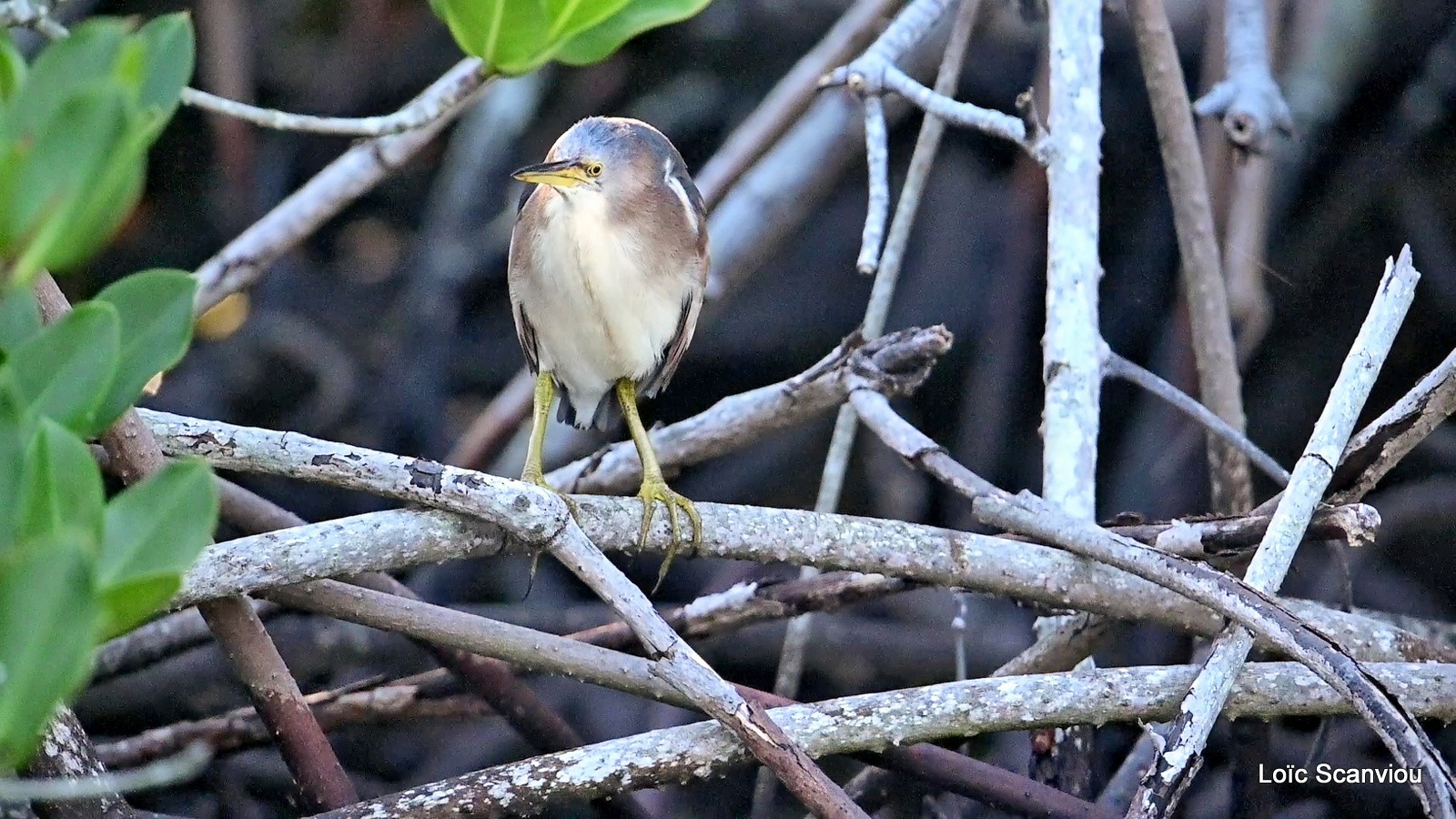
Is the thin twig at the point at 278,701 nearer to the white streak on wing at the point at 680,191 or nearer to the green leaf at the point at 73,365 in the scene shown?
the green leaf at the point at 73,365

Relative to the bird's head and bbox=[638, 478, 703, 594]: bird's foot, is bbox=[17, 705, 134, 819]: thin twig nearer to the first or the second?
bbox=[638, 478, 703, 594]: bird's foot

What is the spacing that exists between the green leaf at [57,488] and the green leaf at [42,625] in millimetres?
48

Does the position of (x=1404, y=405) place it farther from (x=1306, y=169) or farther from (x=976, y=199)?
(x=976, y=199)

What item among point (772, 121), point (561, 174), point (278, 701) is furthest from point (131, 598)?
point (772, 121)

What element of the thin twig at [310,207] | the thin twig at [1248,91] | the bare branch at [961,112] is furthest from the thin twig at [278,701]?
the thin twig at [1248,91]

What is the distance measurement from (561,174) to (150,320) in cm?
115

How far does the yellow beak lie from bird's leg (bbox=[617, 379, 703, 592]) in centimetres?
43

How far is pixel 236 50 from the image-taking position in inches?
124

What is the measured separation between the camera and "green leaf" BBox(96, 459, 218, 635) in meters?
0.85

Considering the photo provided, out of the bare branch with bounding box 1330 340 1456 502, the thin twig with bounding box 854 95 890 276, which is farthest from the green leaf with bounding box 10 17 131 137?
the bare branch with bounding box 1330 340 1456 502

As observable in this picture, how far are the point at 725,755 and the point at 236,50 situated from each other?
7.53 ft

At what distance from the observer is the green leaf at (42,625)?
740 millimetres

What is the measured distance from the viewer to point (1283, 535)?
5.19ft

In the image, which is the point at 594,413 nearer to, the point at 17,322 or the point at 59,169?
the point at 17,322
